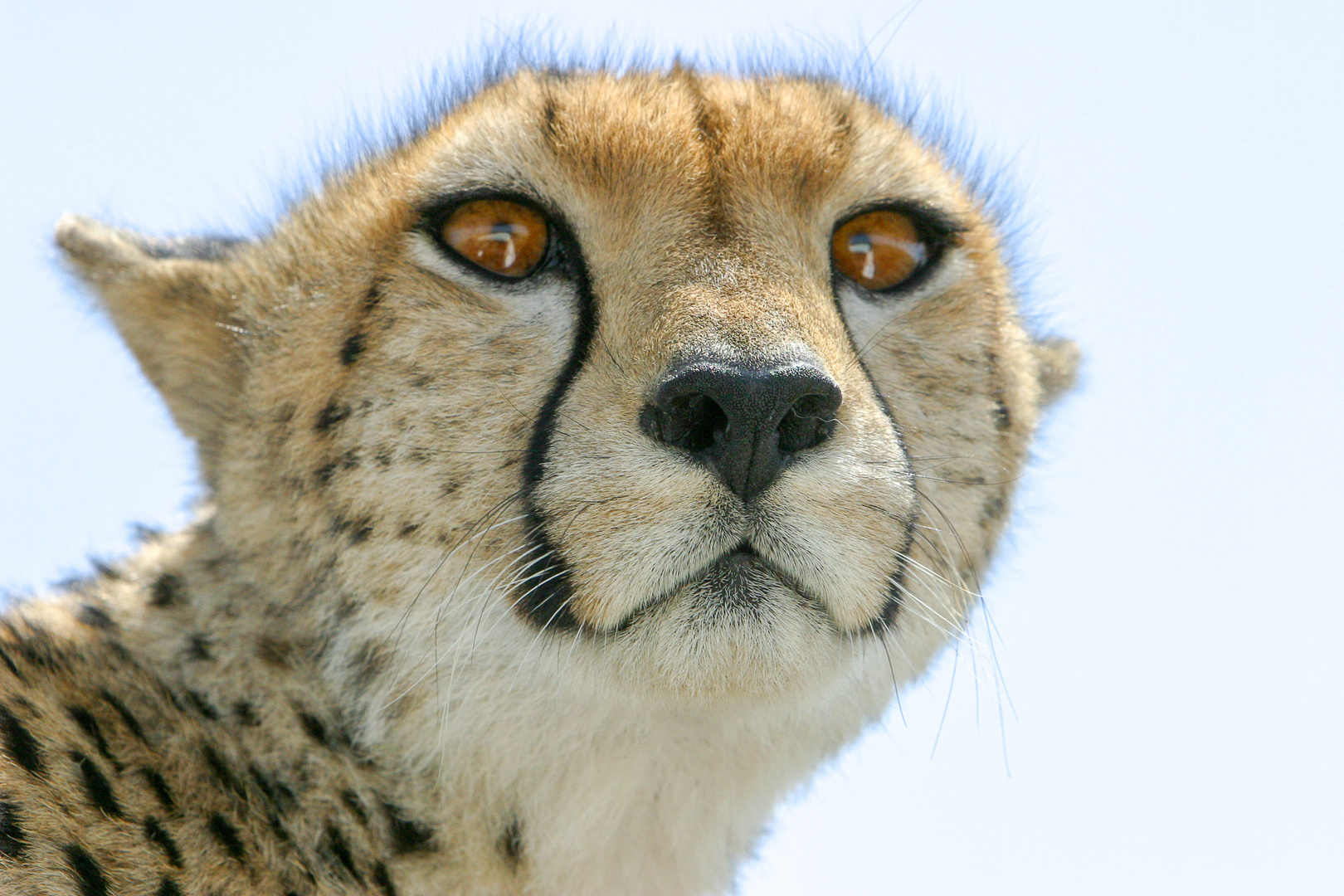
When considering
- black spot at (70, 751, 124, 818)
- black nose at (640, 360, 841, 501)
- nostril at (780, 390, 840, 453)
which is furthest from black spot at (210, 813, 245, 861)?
nostril at (780, 390, 840, 453)

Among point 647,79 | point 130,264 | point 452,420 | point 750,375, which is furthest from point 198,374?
point 750,375

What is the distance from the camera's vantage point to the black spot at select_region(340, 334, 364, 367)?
7.74 feet

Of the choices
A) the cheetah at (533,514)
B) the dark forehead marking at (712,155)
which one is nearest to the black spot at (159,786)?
the cheetah at (533,514)

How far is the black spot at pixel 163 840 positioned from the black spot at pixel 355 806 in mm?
264

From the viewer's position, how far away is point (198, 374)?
256 centimetres

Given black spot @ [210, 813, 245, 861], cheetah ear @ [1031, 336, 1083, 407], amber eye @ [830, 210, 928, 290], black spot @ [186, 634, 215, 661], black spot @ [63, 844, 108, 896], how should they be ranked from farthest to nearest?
cheetah ear @ [1031, 336, 1083, 407] → amber eye @ [830, 210, 928, 290] → black spot @ [186, 634, 215, 661] → black spot @ [210, 813, 245, 861] → black spot @ [63, 844, 108, 896]

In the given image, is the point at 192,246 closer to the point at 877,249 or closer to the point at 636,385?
the point at 636,385

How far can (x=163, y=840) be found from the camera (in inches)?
82.7

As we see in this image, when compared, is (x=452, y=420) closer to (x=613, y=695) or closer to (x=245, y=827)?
(x=613, y=695)

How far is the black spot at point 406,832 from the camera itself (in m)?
2.25

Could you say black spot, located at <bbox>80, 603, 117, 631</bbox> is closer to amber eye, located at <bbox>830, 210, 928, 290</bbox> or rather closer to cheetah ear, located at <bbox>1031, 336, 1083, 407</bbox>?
amber eye, located at <bbox>830, 210, 928, 290</bbox>

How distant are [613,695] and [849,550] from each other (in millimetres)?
430

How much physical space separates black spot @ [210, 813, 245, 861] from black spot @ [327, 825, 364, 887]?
0.44 feet

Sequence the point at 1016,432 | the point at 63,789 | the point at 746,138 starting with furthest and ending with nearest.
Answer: the point at 1016,432, the point at 746,138, the point at 63,789
